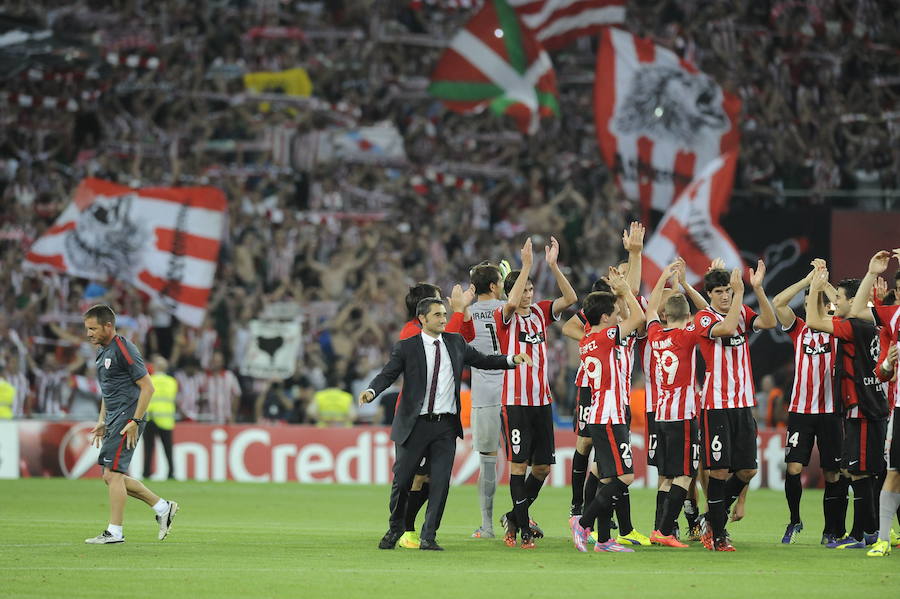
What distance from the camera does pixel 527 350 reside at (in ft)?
44.6

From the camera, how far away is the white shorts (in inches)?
547

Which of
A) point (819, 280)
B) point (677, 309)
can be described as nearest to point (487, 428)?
point (677, 309)

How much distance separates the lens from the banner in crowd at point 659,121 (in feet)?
89.2

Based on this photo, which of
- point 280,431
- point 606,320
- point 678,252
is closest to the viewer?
point 606,320

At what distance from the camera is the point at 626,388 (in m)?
12.9

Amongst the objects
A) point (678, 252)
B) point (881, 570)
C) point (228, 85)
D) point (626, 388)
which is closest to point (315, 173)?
point (228, 85)

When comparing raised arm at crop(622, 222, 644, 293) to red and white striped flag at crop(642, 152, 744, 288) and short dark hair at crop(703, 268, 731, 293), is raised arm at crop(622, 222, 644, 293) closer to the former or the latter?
short dark hair at crop(703, 268, 731, 293)

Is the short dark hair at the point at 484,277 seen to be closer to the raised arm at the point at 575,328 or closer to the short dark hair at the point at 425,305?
the raised arm at the point at 575,328

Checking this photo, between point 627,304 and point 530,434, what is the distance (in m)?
1.58

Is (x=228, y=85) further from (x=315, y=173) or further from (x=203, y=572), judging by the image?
(x=203, y=572)

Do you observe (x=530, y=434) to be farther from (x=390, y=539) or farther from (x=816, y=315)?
(x=816, y=315)

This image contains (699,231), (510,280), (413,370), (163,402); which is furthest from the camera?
(163,402)

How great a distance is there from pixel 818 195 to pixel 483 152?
816 centimetres

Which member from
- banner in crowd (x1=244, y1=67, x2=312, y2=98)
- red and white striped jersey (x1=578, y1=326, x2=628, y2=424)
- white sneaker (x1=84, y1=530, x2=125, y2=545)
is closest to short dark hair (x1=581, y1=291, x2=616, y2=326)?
red and white striped jersey (x1=578, y1=326, x2=628, y2=424)
